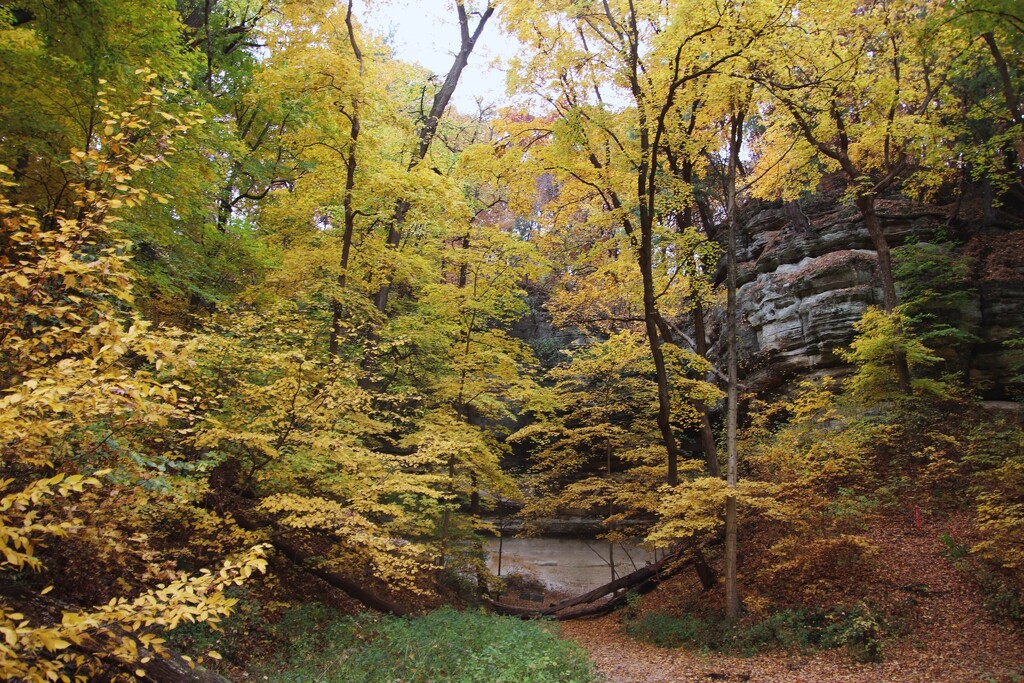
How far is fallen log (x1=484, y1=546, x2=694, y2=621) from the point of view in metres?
13.4

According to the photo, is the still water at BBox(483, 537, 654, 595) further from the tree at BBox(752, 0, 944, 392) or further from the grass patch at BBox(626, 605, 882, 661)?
the tree at BBox(752, 0, 944, 392)

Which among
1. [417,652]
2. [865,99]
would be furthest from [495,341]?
[865,99]

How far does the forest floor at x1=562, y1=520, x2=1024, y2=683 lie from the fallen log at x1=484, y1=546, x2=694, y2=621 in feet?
10.8

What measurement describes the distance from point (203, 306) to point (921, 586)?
14651 millimetres

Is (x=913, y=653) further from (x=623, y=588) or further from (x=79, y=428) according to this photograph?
(x=79, y=428)

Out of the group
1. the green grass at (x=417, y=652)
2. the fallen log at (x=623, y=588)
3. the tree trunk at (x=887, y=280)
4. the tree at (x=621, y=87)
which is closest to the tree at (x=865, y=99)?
the tree trunk at (x=887, y=280)

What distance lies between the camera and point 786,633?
884cm

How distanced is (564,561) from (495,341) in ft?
37.2

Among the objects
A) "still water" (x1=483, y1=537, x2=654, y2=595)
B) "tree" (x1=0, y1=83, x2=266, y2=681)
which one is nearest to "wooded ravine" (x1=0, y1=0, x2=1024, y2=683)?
"tree" (x1=0, y1=83, x2=266, y2=681)

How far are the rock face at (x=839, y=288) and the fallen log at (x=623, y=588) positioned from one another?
21.0ft

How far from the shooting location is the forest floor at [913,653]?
23.0ft

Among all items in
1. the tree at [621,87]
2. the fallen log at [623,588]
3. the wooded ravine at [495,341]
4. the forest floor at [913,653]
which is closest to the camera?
the wooded ravine at [495,341]

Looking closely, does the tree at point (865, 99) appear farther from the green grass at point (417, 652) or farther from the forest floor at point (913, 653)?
the green grass at point (417, 652)

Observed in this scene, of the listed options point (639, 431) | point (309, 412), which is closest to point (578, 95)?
point (309, 412)
